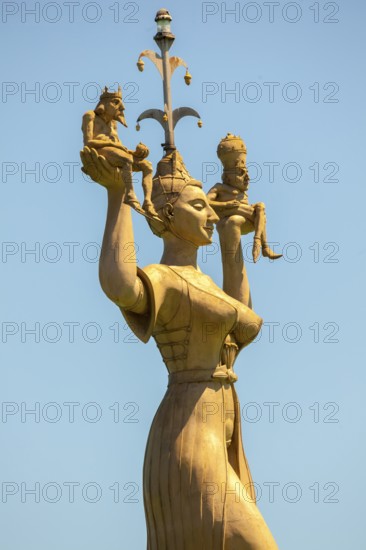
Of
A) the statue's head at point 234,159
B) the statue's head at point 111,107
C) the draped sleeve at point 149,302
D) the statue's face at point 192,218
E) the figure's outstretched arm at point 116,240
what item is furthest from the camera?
the statue's head at point 234,159

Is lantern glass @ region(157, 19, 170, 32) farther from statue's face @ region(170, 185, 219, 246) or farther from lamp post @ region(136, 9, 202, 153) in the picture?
statue's face @ region(170, 185, 219, 246)

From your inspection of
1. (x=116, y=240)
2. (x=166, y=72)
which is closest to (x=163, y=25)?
(x=166, y=72)

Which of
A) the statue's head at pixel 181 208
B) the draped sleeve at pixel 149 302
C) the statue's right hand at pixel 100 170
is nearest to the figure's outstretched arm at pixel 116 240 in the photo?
the statue's right hand at pixel 100 170

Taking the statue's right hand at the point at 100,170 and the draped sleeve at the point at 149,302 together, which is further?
the draped sleeve at the point at 149,302

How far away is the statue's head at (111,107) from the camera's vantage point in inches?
625

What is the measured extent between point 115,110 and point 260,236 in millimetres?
2360

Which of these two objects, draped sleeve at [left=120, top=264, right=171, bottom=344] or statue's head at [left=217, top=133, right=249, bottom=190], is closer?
draped sleeve at [left=120, top=264, right=171, bottom=344]

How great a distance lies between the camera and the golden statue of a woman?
15797 mm

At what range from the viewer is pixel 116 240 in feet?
51.3

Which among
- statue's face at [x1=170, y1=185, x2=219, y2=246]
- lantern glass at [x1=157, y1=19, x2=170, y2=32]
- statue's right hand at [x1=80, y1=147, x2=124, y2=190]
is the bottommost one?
statue's face at [x1=170, y1=185, x2=219, y2=246]

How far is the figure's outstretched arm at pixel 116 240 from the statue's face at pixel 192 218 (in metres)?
1.04

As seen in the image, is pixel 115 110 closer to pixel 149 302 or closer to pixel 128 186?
pixel 128 186

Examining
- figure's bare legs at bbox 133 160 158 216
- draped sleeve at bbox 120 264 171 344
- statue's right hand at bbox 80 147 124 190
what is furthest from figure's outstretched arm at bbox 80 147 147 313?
figure's bare legs at bbox 133 160 158 216

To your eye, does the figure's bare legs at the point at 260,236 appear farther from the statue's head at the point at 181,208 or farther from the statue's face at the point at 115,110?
the statue's face at the point at 115,110
